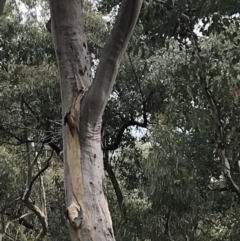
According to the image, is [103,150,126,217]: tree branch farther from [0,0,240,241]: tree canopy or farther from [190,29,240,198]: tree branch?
[190,29,240,198]: tree branch

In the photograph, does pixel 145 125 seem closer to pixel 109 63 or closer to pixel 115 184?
pixel 115 184

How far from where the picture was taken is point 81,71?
2.08 m

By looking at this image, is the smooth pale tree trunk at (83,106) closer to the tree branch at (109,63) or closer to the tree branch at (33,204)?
the tree branch at (109,63)

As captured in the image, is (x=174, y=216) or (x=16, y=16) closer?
(x=174, y=216)

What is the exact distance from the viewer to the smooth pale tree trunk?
1861 mm

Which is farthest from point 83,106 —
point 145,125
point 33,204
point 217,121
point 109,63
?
point 33,204

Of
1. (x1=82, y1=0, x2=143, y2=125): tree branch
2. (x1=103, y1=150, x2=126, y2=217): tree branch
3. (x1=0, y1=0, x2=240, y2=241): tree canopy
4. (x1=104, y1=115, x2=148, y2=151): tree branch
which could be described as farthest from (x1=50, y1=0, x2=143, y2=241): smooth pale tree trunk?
(x1=104, y1=115, x2=148, y2=151): tree branch

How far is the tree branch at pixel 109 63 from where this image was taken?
196 cm

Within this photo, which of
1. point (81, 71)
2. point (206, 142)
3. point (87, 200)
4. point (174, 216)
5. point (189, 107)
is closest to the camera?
point (87, 200)

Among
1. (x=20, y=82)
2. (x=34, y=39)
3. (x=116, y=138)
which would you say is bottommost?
(x=116, y=138)

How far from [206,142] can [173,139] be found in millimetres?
396

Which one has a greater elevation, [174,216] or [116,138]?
[116,138]

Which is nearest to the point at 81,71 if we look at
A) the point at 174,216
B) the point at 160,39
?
the point at 160,39

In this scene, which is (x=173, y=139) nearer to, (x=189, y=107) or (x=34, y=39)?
(x=189, y=107)
